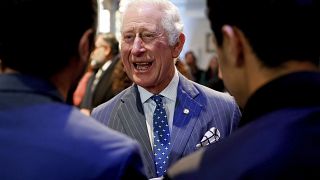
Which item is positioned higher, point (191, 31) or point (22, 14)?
point (22, 14)

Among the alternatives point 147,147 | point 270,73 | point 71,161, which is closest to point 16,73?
point 71,161

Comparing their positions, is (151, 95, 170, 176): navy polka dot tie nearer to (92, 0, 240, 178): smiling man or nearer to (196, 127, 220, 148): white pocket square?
(92, 0, 240, 178): smiling man

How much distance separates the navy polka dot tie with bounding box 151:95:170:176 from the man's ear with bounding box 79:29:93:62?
0.84 m

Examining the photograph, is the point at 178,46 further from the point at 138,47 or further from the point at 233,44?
the point at 233,44

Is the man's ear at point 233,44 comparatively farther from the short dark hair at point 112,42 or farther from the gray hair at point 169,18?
the short dark hair at point 112,42

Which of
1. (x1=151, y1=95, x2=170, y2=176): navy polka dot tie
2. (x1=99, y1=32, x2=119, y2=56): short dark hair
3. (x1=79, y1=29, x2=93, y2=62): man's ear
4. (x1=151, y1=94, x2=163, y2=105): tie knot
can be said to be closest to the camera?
(x1=79, y1=29, x2=93, y2=62): man's ear

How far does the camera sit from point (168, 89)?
2.05m

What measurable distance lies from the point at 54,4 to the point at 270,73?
42 centimetres

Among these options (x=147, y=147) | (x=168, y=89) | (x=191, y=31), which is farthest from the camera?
(x=191, y=31)

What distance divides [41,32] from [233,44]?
0.36 meters

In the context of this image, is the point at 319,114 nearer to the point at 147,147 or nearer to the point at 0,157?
the point at 0,157

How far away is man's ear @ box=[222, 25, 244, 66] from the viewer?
1033 millimetres

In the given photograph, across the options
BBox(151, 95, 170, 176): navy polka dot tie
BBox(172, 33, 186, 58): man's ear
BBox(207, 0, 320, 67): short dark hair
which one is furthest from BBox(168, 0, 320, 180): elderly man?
BBox(172, 33, 186, 58): man's ear

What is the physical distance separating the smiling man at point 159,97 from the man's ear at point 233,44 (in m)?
0.90
